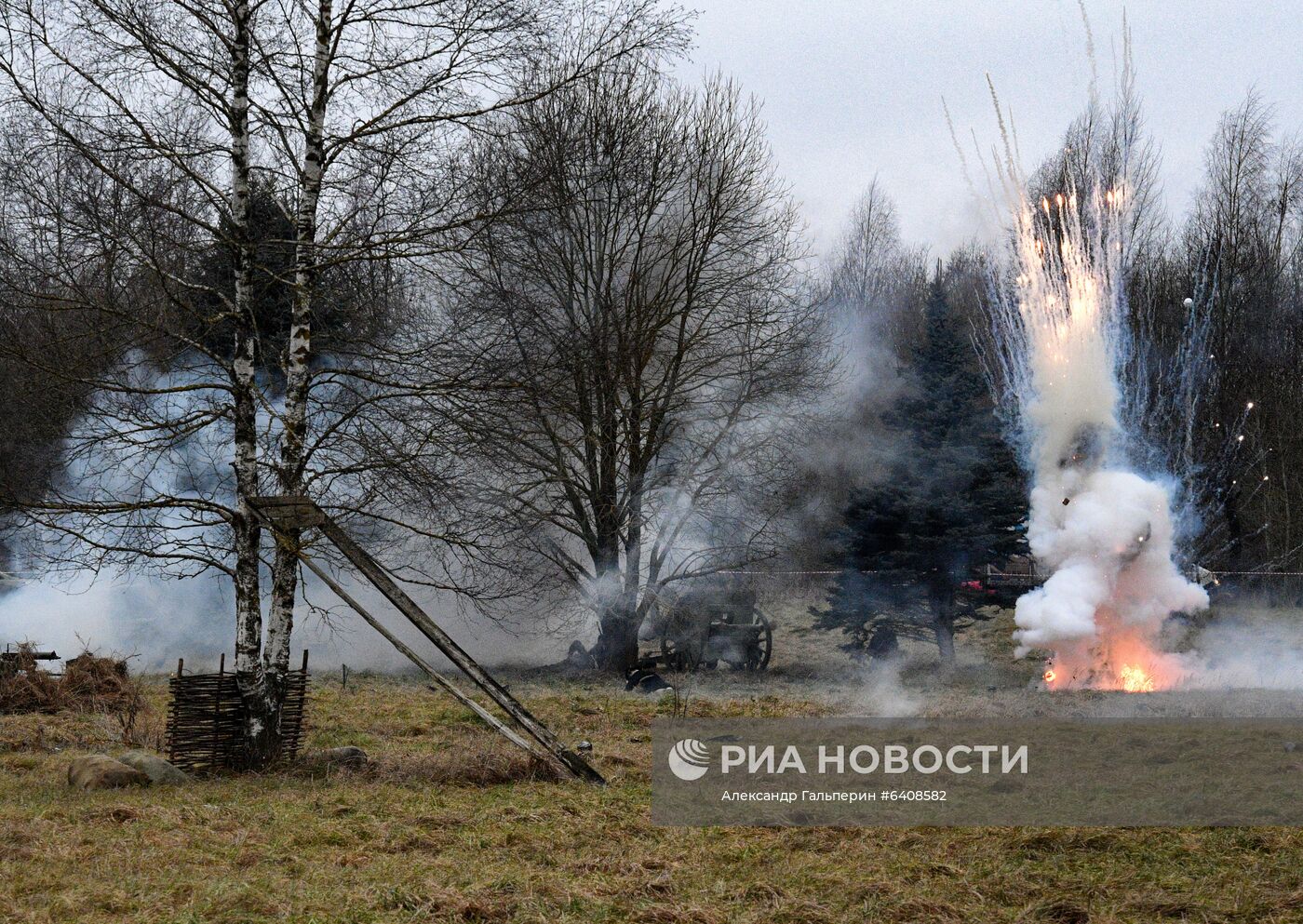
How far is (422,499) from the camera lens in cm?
1155

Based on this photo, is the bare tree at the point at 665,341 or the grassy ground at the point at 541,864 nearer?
the grassy ground at the point at 541,864

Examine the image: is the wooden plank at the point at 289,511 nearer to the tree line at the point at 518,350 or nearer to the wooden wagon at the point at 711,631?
the tree line at the point at 518,350

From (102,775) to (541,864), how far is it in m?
4.30

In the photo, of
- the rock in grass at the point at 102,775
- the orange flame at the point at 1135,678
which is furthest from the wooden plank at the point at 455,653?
the orange flame at the point at 1135,678

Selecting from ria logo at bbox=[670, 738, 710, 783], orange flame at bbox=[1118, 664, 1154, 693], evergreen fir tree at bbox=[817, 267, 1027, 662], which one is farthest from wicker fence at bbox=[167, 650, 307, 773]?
evergreen fir tree at bbox=[817, 267, 1027, 662]

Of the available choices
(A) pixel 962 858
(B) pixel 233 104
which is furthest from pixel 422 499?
(A) pixel 962 858

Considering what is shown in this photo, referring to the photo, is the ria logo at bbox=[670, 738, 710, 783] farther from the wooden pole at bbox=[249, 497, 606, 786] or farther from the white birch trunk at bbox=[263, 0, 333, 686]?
the white birch trunk at bbox=[263, 0, 333, 686]

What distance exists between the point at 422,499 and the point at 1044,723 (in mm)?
7050

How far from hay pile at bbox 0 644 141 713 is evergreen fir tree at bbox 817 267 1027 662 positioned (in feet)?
42.5

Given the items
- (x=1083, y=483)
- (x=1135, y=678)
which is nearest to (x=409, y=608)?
(x=1135, y=678)

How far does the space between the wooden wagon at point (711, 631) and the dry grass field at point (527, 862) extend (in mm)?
10759

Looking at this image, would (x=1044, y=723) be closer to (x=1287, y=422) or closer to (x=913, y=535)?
(x=913, y=535)

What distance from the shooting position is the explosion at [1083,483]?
20.5 meters

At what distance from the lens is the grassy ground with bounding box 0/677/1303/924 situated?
251 inches
